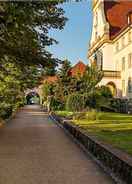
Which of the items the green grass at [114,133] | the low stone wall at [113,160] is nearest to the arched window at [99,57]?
the green grass at [114,133]

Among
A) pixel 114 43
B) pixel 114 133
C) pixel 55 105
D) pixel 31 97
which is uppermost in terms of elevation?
pixel 114 43

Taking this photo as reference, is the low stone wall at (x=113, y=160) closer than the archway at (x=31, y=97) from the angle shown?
Yes

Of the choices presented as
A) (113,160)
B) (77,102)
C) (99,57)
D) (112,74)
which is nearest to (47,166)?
(113,160)

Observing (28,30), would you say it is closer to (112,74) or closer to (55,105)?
(55,105)

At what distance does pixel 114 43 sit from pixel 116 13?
810 centimetres

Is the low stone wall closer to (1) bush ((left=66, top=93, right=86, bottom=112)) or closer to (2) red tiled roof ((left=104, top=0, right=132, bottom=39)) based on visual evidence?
(1) bush ((left=66, top=93, right=86, bottom=112))

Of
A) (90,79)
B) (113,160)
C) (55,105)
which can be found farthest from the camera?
(55,105)

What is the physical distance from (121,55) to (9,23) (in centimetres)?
5258

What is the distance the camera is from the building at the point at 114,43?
70000 millimetres

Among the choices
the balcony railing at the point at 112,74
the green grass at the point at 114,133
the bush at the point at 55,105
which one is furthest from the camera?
the balcony railing at the point at 112,74

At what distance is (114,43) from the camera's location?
79.1 metres

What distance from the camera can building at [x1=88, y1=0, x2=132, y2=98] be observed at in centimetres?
7000

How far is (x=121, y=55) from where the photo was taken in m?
73.6

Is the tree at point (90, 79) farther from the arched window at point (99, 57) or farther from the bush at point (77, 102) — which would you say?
the arched window at point (99, 57)
